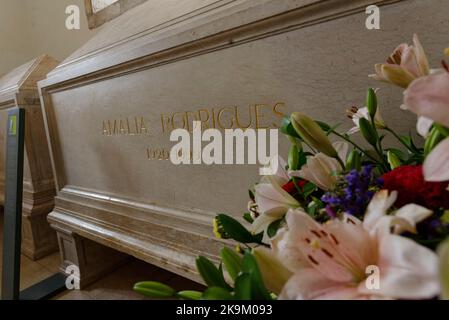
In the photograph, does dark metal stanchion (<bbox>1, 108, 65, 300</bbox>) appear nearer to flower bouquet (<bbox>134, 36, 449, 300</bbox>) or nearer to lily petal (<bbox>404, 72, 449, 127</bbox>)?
flower bouquet (<bbox>134, 36, 449, 300</bbox>)

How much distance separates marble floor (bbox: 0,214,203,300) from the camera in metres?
1.53

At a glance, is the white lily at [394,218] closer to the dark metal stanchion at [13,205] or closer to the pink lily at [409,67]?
the pink lily at [409,67]

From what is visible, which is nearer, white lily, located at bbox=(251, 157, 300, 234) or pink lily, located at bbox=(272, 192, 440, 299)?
pink lily, located at bbox=(272, 192, 440, 299)

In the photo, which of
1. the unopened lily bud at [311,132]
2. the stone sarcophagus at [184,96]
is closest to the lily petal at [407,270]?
the unopened lily bud at [311,132]

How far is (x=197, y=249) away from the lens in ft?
3.29

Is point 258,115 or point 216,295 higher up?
point 258,115

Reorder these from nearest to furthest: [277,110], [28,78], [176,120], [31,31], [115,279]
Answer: [277,110] → [176,120] → [115,279] → [28,78] → [31,31]

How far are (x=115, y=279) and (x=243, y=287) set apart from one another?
64.9 inches

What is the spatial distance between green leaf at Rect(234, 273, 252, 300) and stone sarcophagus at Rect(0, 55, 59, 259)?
6.62ft

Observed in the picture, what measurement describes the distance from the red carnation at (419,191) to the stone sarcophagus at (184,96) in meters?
0.37

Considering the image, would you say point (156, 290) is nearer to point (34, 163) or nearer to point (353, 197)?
point (353, 197)

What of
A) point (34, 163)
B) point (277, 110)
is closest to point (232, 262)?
point (277, 110)

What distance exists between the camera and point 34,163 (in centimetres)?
197

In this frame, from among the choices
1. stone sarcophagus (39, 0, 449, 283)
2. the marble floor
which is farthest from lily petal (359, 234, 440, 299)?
the marble floor
